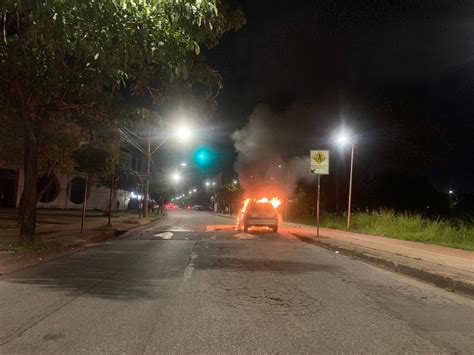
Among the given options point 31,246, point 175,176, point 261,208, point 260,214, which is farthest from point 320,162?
point 175,176

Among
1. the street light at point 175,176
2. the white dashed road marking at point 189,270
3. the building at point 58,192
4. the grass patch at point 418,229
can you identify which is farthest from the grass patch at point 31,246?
the street light at point 175,176

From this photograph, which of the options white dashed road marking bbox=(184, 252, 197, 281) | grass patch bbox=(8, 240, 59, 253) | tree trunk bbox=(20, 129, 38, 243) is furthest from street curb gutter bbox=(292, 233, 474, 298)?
tree trunk bbox=(20, 129, 38, 243)

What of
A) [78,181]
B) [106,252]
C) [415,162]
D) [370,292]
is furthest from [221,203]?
[370,292]

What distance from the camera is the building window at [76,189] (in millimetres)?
53375

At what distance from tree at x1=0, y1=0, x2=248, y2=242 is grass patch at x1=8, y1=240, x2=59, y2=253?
46 cm

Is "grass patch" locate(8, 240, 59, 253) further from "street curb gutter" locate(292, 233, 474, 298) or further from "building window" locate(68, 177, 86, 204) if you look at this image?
"building window" locate(68, 177, 86, 204)

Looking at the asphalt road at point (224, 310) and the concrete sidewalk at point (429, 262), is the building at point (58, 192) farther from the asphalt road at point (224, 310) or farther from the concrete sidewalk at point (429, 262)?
the asphalt road at point (224, 310)

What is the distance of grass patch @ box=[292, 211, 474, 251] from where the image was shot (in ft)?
60.1

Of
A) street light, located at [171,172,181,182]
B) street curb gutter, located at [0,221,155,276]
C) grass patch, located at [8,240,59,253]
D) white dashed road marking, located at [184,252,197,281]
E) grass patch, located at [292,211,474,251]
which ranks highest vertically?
street light, located at [171,172,181,182]

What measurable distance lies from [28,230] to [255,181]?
33.4 m

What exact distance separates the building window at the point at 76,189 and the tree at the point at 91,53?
34.0m

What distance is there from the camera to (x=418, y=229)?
71.8 ft

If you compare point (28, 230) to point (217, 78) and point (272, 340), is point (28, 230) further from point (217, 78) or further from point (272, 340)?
point (272, 340)

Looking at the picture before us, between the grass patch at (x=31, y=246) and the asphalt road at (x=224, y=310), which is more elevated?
the grass patch at (x=31, y=246)
